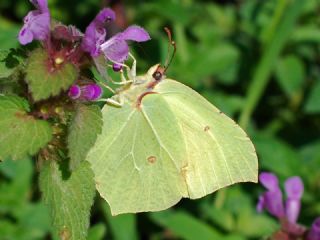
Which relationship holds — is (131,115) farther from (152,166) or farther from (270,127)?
(270,127)

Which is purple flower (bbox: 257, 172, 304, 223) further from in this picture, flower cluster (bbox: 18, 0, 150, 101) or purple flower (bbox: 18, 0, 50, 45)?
purple flower (bbox: 18, 0, 50, 45)

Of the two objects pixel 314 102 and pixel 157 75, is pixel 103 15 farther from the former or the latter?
pixel 314 102

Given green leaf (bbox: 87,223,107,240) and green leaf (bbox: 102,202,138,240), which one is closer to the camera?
green leaf (bbox: 87,223,107,240)

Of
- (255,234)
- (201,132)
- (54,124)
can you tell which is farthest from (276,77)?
(54,124)

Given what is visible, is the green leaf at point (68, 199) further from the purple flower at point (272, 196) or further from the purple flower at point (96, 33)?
the purple flower at point (272, 196)

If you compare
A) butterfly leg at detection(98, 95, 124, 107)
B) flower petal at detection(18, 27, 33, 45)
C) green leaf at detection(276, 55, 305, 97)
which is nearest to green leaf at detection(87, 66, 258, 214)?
butterfly leg at detection(98, 95, 124, 107)

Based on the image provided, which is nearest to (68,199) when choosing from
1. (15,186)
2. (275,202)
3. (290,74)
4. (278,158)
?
(275,202)
